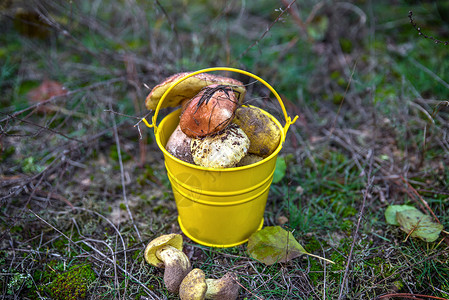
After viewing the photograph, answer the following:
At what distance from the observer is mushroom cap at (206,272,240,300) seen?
5.45 ft

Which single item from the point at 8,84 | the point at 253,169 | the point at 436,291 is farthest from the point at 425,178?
the point at 8,84

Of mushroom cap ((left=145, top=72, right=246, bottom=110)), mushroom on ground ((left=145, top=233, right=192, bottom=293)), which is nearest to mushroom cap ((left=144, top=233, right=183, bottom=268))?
mushroom on ground ((left=145, top=233, right=192, bottom=293))

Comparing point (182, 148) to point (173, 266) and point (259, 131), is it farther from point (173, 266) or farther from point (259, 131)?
point (173, 266)

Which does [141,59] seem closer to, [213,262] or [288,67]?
[288,67]

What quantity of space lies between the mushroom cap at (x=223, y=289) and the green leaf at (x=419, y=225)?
1.23 meters

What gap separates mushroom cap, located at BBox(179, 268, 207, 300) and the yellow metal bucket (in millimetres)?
399

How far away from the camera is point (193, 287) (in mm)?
1571

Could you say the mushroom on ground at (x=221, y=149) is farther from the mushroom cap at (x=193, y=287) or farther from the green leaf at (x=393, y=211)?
the green leaf at (x=393, y=211)

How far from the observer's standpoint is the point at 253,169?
5.63ft

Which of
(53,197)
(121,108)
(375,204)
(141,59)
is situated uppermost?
(141,59)

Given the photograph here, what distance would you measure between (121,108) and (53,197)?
114cm

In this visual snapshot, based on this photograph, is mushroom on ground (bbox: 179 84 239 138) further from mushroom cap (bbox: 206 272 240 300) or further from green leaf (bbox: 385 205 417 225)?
green leaf (bbox: 385 205 417 225)

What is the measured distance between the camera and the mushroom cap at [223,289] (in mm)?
1660

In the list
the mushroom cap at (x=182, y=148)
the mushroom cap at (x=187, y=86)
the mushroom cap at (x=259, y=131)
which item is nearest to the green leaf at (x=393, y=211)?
the mushroom cap at (x=259, y=131)
